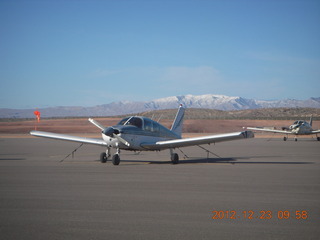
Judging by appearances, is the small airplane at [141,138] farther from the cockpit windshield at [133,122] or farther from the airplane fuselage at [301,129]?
the airplane fuselage at [301,129]

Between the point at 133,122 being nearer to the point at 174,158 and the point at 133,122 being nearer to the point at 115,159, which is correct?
the point at 115,159

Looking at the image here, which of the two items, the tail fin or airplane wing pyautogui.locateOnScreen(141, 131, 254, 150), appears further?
the tail fin

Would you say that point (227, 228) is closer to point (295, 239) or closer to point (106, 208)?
point (295, 239)

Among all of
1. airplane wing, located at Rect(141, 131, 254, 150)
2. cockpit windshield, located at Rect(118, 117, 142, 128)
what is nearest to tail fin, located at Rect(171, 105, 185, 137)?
airplane wing, located at Rect(141, 131, 254, 150)

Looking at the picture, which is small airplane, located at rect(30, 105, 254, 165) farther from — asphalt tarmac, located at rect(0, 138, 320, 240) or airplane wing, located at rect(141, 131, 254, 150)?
asphalt tarmac, located at rect(0, 138, 320, 240)

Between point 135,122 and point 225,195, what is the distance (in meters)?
10.6

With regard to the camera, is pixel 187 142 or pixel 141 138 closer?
pixel 187 142
